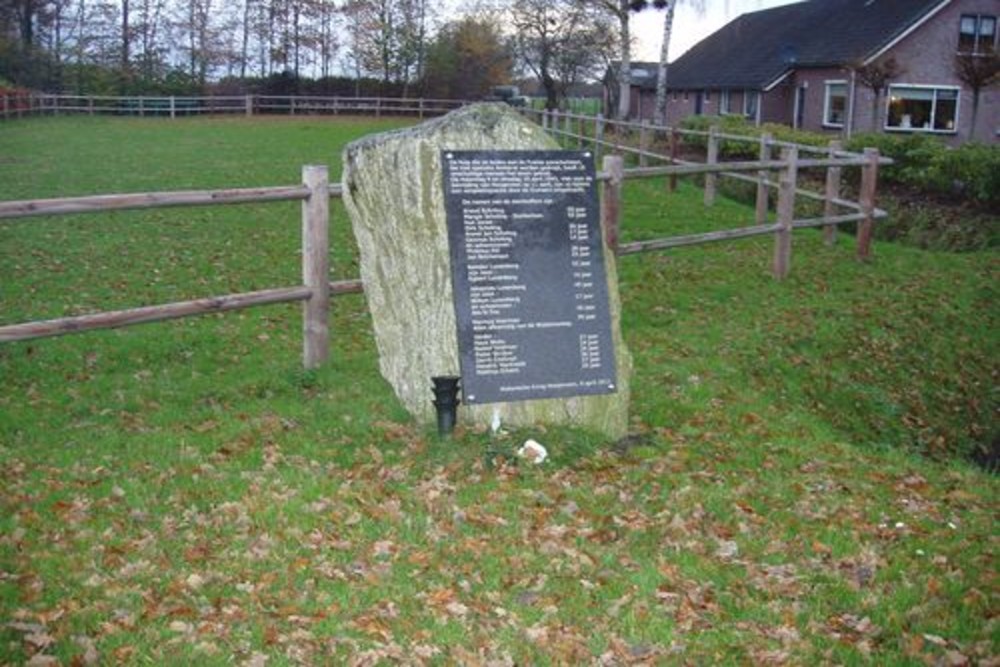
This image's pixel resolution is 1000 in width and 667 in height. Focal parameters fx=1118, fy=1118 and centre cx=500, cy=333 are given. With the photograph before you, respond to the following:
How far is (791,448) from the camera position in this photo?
7.90 m

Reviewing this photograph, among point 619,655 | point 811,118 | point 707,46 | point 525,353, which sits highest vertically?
point 707,46

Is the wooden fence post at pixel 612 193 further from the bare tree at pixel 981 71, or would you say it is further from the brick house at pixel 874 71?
the brick house at pixel 874 71

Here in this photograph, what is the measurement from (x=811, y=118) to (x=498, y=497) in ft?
122

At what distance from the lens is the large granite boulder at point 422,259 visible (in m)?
7.46

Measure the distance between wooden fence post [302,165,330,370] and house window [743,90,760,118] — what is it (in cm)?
3683

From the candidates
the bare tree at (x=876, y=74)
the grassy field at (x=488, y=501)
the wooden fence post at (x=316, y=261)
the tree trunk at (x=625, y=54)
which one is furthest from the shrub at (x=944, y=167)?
the tree trunk at (x=625, y=54)

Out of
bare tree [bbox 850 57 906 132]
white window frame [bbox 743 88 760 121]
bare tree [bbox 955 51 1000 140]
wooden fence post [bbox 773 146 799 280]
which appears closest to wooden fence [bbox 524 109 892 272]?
wooden fence post [bbox 773 146 799 280]

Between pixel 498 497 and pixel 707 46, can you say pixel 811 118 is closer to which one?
pixel 707 46

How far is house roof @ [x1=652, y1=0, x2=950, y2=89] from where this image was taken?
123 feet

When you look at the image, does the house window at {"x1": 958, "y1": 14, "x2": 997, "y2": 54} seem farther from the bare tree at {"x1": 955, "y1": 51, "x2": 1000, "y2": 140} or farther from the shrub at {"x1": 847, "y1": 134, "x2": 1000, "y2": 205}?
the shrub at {"x1": 847, "y1": 134, "x2": 1000, "y2": 205}

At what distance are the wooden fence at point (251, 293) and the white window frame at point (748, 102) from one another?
36.5 meters

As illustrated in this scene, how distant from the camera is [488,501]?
257 inches

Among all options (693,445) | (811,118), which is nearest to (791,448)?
(693,445)

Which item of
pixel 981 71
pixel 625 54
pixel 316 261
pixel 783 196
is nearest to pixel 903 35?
pixel 981 71
